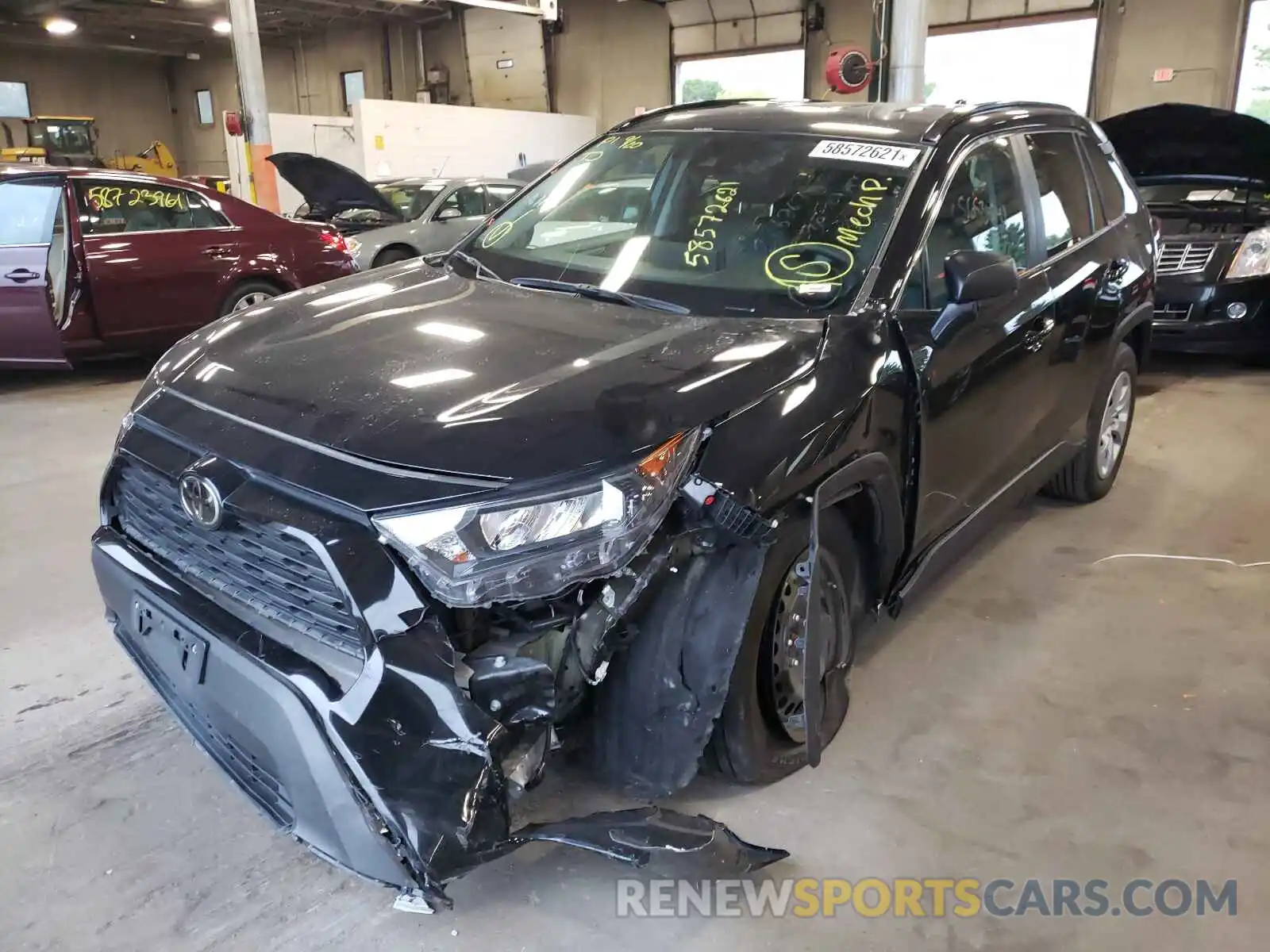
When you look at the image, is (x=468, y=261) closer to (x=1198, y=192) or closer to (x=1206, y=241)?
(x=1206, y=241)

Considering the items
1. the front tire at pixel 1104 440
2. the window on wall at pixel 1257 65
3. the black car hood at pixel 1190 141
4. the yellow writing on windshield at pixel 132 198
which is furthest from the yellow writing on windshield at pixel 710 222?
the window on wall at pixel 1257 65

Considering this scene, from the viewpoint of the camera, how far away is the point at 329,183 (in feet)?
22.8

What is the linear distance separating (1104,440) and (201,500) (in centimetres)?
361

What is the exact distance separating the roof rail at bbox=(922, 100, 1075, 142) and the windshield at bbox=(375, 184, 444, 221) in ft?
25.3

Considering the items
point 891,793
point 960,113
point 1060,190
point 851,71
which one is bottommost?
point 891,793

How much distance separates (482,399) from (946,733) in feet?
5.19

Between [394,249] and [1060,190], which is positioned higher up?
[1060,190]

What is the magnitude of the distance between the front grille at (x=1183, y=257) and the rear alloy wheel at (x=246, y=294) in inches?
240

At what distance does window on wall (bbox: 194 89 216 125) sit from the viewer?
23380mm

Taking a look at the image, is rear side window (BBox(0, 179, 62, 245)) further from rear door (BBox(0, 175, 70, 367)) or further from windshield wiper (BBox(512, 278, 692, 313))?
windshield wiper (BBox(512, 278, 692, 313))

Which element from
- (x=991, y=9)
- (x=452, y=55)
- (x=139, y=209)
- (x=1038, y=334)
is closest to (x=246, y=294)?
(x=139, y=209)

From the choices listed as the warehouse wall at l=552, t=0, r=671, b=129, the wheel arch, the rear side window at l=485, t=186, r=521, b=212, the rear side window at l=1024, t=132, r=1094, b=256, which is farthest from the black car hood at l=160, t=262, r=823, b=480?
the warehouse wall at l=552, t=0, r=671, b=129

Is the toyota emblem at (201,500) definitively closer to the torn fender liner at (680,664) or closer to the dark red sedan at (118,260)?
the torn fender liner at (680,664)

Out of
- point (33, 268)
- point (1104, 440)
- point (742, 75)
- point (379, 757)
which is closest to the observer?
point (379, 757)
